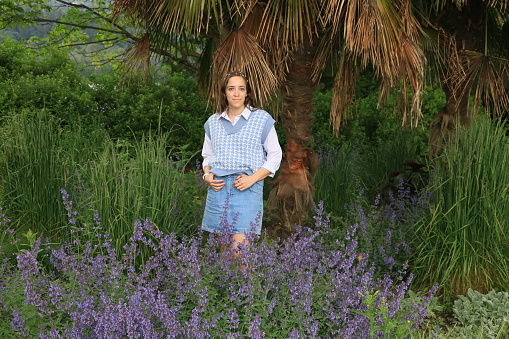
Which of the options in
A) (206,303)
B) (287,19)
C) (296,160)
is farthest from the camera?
(296,160)

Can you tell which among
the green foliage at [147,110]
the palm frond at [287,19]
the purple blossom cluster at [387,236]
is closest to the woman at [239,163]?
the palm frond at [287,19]

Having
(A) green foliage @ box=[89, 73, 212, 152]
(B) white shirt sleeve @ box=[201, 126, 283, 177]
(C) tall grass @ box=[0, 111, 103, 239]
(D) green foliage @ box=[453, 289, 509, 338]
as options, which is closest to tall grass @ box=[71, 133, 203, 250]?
(C) tall grass @ box=[0, 111, 103, 239]

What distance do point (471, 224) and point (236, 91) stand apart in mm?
1961

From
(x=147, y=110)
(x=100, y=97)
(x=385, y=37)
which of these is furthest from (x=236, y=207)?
(x=100, y=97)

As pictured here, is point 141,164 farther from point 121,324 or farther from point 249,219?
point 121,324

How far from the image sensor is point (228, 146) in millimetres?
3822

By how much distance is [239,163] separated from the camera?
12.4 ft

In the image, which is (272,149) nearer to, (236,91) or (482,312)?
(236,91)

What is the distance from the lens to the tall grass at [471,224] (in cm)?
414

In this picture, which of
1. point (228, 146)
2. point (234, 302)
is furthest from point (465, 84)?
point (234, 302)

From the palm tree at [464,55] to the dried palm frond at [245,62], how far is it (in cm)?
158

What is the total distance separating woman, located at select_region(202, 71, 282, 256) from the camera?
377 cm

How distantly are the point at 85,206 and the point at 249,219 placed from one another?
4.44 ft

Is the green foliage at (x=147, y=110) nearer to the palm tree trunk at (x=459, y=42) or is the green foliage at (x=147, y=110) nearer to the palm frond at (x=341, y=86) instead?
the palm tree trunk at (x=459, y=42)
